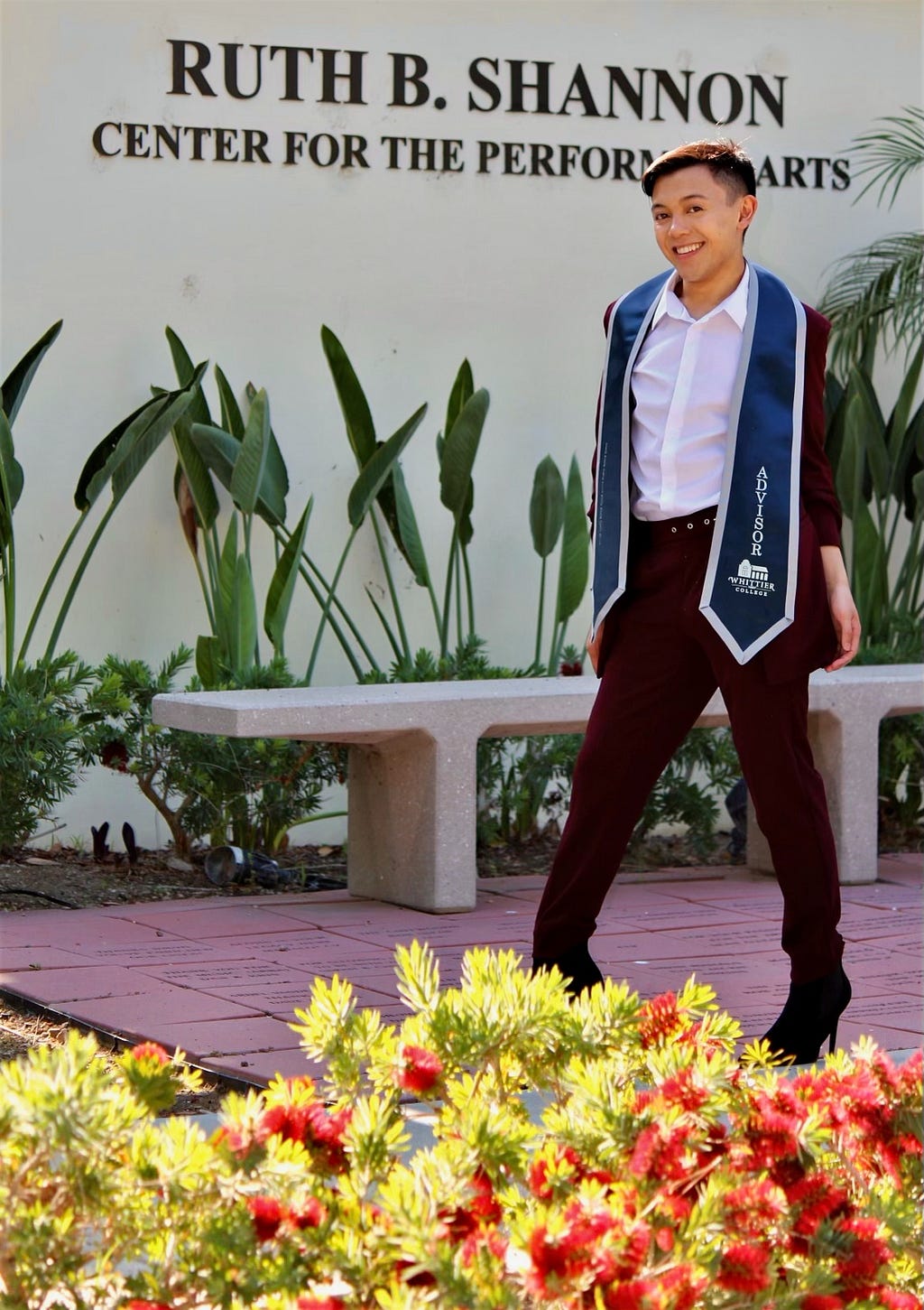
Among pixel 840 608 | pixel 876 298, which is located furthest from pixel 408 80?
pixel 840 608

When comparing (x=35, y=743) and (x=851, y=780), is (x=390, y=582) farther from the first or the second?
(x=851, y=780)

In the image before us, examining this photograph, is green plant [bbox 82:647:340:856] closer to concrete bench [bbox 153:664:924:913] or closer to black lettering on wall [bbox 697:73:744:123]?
concrete bench [bbox 153:664:924:913]

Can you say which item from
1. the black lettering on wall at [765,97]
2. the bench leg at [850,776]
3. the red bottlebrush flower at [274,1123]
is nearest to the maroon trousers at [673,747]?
the red bottlebrush flower at [274,1123]

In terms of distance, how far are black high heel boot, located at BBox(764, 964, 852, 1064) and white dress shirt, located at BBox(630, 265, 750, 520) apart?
3.04 feet

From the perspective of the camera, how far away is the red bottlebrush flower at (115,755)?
5.60 metres

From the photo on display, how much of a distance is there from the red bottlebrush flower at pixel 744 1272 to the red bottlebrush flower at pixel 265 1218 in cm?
42

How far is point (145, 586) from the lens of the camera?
6.25 metres

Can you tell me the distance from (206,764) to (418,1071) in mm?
3726

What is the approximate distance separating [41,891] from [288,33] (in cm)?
299

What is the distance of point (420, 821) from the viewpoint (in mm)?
5305

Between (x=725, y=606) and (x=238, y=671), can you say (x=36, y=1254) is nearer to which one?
(x=725, y=606)

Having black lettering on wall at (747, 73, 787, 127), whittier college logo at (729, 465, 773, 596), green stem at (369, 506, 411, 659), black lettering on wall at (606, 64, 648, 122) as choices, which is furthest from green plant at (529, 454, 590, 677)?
whittier college logo at (729, 465, 773, 596)

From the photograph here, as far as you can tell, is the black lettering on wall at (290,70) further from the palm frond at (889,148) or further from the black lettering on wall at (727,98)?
the palm frond at (889,148)

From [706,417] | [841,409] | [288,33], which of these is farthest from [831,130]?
[706,417]
